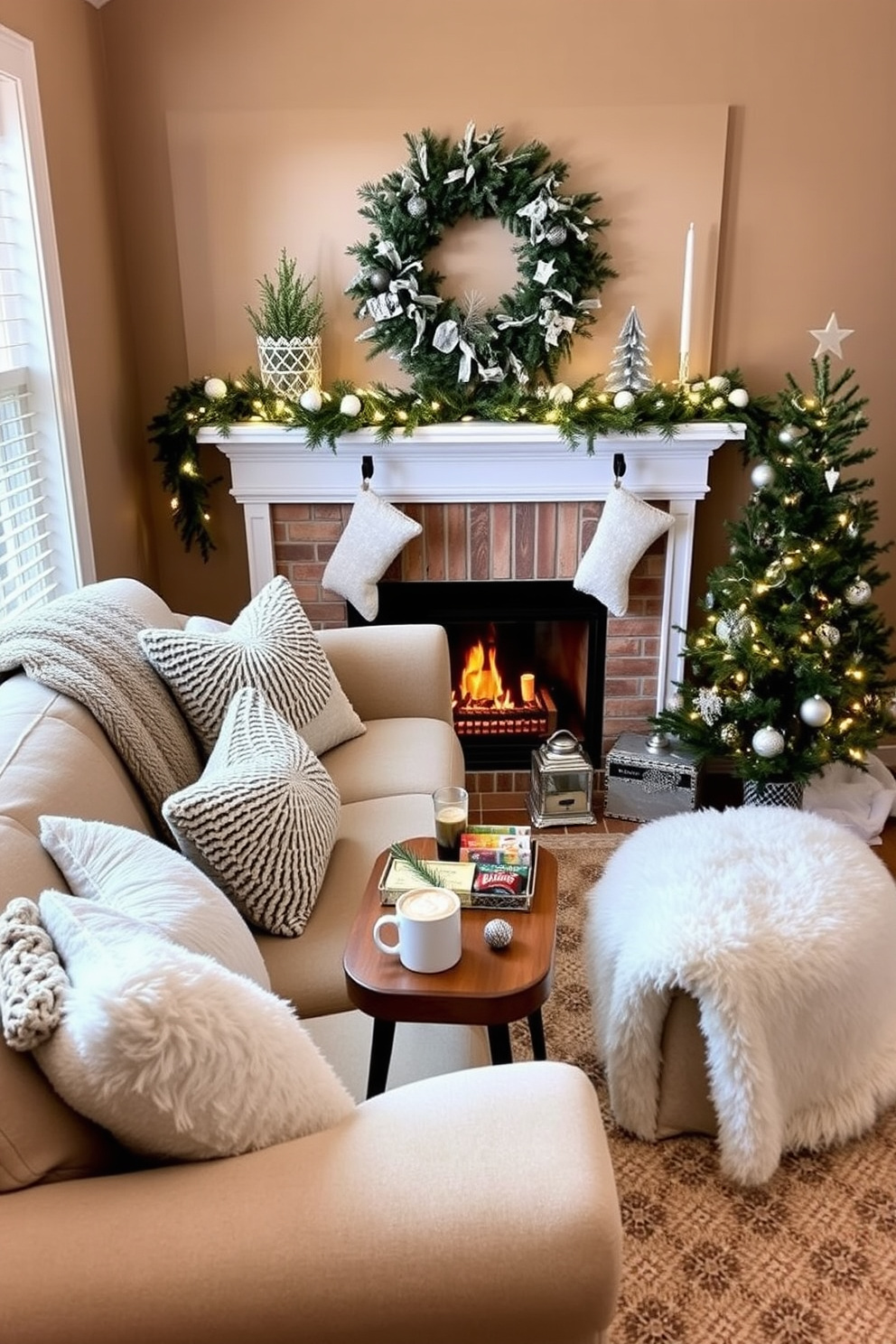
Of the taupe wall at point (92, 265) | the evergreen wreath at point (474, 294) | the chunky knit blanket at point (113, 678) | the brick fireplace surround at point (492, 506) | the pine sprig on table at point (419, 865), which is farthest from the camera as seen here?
the brick fireplace surround at point (492, 506)

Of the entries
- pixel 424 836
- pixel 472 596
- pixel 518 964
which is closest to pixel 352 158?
pixel 472 596

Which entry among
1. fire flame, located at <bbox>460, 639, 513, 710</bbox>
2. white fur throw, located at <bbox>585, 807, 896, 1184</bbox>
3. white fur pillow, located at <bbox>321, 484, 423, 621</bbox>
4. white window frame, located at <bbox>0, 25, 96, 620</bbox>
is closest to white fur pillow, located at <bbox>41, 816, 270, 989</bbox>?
white fur throw, located at <bbox>585, 807, 896, 1184</bbox>

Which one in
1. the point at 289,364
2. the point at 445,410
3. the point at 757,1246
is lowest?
the point at 757,1246

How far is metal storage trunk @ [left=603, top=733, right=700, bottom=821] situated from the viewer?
10.6 feet

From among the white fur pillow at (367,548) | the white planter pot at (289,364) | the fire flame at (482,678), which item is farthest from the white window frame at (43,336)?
the fire flame at (482,678)

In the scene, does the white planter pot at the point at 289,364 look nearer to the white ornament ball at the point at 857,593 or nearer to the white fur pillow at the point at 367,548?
the white fur pillow at the point at 367,548

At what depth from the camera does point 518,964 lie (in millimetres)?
1630

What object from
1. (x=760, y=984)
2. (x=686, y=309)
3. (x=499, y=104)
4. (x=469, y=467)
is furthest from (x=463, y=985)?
(x=499, y=104)

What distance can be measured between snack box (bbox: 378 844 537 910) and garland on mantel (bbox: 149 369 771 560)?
1531 millimetres

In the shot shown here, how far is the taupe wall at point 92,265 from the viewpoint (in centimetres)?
→ 264

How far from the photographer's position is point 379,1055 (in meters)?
1.58

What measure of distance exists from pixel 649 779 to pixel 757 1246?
159 cm

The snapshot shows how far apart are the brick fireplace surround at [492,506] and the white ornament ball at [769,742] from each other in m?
0.50

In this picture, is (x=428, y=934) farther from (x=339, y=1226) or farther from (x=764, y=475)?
(x=764, y=475)
